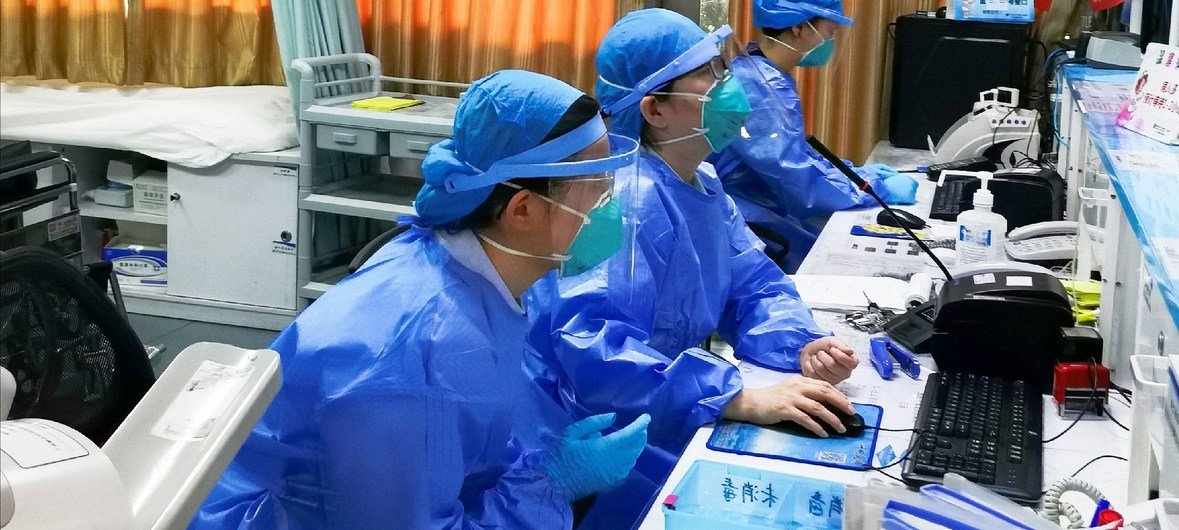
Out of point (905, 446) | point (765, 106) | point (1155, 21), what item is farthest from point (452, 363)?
point (1155, 21)

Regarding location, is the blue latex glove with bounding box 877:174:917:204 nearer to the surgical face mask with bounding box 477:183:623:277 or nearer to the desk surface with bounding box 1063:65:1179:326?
the desk surface with bounding box 1063:65:1179:326

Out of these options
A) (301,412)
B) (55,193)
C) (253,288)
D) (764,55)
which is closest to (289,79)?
(253,288)

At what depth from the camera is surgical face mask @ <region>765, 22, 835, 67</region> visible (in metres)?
3.17

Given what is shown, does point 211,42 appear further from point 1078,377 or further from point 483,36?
point 1078,377

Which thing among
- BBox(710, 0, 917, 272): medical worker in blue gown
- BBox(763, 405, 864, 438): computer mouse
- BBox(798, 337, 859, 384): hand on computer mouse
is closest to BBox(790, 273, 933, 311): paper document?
BBox(798, 337, 859, 384): hand on computer mouse

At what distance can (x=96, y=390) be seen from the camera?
132 cm

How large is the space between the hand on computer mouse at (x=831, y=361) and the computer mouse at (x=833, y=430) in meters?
0.18

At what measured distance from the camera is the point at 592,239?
139 cm

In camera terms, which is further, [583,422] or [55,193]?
[55,193]

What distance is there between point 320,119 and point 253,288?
679 millimetres

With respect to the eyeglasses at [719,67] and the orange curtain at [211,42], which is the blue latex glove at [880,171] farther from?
the orange curtain at [211,42]

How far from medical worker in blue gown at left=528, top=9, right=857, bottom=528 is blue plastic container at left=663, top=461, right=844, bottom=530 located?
0.51 ft

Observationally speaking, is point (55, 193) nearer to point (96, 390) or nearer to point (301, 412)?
point (96, 390)

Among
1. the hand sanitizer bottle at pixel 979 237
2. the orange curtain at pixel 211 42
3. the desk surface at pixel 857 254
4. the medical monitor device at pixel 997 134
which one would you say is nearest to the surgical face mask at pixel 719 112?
the desk surface at pixel 857 254
